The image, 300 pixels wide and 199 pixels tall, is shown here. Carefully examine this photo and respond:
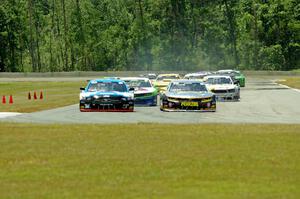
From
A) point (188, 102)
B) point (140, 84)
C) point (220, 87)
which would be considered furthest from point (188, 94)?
point (220, 87)

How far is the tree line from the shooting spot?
116938 mm

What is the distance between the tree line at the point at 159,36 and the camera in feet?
384

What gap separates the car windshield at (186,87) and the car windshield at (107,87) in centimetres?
200

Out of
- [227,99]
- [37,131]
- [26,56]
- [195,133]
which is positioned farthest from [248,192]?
[26,56]

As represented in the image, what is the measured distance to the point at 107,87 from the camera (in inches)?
1206

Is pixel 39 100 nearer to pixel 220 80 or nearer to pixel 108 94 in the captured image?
pixel 220 80

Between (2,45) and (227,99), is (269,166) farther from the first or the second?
(2,45)

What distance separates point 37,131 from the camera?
1989 cm

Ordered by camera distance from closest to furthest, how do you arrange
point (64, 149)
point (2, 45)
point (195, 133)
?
point (64, 149) < point (195, 133) < point (2, 45)

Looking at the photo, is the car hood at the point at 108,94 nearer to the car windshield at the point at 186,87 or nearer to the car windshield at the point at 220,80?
the car windshield at the point at 186,87

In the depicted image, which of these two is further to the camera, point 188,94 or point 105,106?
point 188,94

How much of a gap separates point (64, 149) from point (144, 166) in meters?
3.18

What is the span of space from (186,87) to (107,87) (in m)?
3.24

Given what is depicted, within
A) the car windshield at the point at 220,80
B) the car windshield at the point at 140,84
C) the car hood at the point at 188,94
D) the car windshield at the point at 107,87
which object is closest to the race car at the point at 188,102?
the car hood at the point at 188,94
